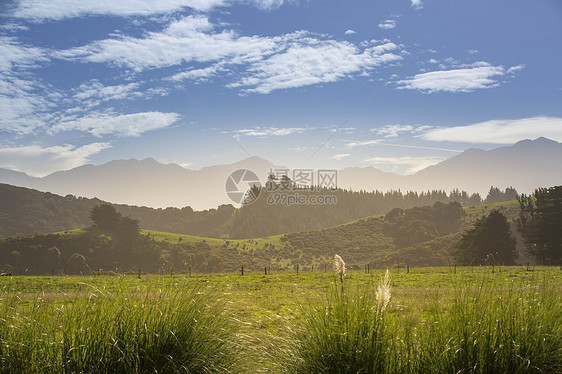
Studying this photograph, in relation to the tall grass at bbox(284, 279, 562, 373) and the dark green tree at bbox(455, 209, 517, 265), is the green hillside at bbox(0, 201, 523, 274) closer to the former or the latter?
the dark green tree at bbox(455, 209, 517, 265)

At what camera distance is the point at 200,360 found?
19.3 feet

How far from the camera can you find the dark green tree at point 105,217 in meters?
124

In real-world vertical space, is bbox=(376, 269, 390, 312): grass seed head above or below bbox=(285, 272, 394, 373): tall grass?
above

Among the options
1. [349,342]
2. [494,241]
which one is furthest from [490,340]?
[494,241]

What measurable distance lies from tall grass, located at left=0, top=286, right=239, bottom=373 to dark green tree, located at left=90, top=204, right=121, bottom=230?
12800 cm

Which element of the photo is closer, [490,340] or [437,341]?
[490,340]

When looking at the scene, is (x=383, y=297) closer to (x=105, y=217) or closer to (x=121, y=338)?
(x=121, y=338)

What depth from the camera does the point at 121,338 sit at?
19.0ft

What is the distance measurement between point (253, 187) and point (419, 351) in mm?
152854

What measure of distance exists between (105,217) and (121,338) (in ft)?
428

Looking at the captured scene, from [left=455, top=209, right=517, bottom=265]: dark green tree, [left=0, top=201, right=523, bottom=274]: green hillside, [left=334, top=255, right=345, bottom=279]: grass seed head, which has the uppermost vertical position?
[left=334, top=255, right=345, bottom=279]: grass seed head

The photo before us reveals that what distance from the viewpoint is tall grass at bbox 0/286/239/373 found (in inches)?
220

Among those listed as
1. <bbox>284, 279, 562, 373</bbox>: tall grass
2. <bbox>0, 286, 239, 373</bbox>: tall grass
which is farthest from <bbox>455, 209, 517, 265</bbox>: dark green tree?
<bbox>0, 286, 239, 373</bbox>: tall grass

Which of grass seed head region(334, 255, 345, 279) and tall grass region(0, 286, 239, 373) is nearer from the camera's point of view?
tall grass region(0, 286, 239, 373)
